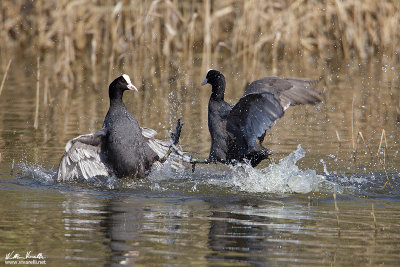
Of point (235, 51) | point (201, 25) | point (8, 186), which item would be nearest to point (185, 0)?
point (201, 25)

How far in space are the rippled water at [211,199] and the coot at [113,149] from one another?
20cm

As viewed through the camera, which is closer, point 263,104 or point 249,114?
point 263,104

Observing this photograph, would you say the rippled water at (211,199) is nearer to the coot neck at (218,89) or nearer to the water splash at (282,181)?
the water splash at (282,181)

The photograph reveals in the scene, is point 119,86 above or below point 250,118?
above

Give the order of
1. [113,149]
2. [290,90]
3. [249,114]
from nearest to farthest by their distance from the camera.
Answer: [249,114] → [290,90] → [113,149]

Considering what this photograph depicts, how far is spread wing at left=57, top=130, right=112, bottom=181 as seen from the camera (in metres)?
6.21

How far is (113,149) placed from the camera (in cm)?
643

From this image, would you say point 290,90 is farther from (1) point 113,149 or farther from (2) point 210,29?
(2) point 210,29

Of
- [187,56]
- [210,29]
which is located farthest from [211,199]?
[210,29]

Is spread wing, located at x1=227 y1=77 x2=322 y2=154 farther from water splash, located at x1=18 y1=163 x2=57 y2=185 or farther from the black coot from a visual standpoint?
water splash, located at x1=18 y1=163 x2=57 y2=185

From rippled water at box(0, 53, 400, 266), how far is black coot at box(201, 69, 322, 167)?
0.69ft

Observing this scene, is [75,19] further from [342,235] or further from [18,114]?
[342,235]

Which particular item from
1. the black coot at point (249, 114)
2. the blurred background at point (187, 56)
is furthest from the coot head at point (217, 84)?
the blurred background at point (187, 56)

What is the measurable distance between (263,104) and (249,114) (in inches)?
10.5
